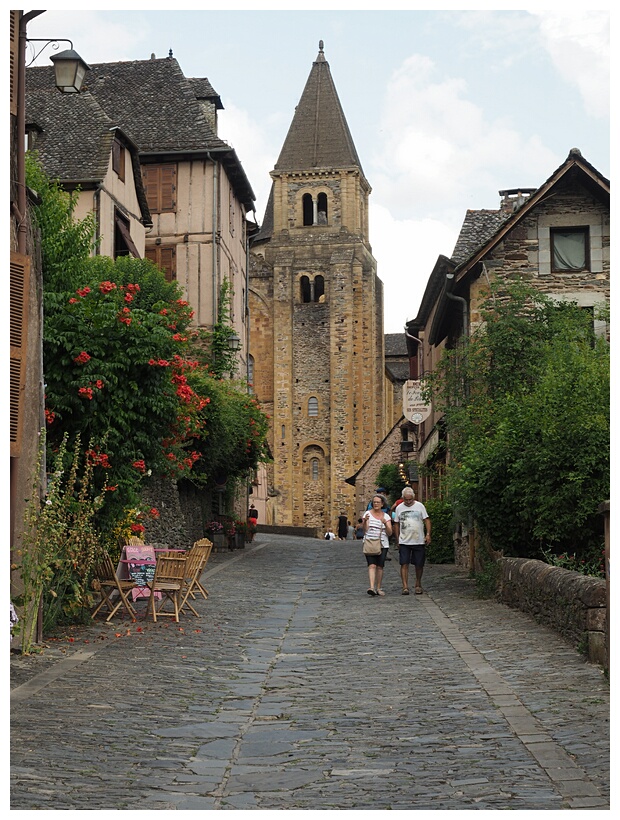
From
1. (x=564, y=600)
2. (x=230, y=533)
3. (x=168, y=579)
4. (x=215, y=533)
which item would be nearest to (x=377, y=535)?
(x=168, y=579)

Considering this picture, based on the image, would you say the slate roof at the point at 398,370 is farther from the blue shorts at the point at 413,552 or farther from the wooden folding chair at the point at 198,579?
the wooden folding chair at the point at 198,579

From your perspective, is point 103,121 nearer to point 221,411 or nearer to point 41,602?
point 221,411

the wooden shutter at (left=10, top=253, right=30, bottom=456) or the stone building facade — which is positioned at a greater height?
the stone building facade

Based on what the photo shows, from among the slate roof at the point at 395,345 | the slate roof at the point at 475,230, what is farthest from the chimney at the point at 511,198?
the slate roof at the point at 395,345

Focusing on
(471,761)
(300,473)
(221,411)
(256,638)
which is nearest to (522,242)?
(221,411)

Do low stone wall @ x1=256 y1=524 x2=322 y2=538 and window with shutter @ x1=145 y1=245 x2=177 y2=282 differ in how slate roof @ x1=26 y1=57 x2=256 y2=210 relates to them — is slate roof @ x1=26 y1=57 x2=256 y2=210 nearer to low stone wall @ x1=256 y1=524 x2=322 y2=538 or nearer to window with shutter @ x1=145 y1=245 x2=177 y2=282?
window with shutter @ x1=145 y1=245 x2=177 y2=282

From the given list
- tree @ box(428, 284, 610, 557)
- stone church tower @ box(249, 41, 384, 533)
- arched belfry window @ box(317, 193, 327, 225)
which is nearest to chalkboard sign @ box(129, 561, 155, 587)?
tree @ box(428, 284, 610, 557)

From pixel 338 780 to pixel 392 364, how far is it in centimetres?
8146

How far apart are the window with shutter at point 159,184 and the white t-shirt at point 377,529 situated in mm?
17021

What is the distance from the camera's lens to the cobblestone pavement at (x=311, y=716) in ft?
20.0

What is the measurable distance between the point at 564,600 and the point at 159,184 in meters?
23.6

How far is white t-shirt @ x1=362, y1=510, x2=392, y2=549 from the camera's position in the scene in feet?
56.9

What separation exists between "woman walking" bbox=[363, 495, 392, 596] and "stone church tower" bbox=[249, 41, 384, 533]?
5392 cm

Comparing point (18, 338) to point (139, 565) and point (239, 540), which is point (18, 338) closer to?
point (139, 565)
